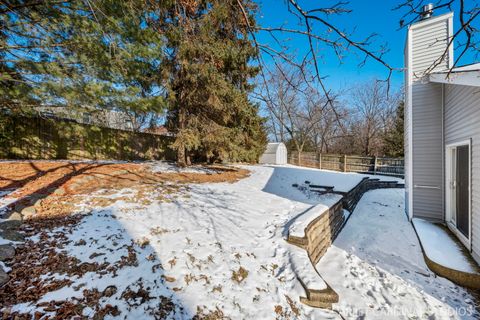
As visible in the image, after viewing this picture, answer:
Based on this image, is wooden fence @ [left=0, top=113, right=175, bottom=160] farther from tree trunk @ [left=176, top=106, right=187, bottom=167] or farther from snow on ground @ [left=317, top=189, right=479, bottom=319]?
snow on ground @ [left=317, top=189, right=479, bottom=319]

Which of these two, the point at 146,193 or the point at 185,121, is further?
the point at 185,121

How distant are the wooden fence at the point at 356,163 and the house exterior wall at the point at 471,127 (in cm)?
996

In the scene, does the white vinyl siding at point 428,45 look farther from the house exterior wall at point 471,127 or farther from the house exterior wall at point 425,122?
the house exterior wall at point 471,127

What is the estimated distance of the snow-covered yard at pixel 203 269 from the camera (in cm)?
220

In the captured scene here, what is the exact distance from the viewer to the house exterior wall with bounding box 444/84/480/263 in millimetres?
3373

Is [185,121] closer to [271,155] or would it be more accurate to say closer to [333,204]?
[333,204]

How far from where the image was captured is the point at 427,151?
17.3ft

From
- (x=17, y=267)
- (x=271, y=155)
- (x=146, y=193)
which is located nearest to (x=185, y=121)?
(x=146, y=193)

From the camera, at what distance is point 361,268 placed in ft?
11.7

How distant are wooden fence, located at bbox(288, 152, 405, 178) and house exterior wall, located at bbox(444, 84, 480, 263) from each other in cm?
996

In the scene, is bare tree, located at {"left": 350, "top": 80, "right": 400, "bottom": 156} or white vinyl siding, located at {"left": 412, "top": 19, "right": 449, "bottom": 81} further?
bare tree, located at {"left": 350, "top": 80, "right": 400, "bottom": 156}

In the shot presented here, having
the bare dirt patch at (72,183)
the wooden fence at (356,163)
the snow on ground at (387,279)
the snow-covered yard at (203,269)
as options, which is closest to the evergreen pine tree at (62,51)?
the bare dirt patch at (72,183)

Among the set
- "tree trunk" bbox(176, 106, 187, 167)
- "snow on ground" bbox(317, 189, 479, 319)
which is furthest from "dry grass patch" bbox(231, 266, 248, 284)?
"tree trunk" bbox(176, 106, 187, 167)

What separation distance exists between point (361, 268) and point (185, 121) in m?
7.45
